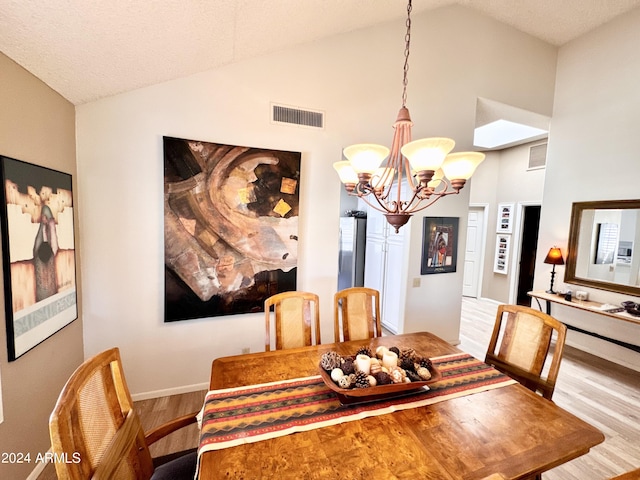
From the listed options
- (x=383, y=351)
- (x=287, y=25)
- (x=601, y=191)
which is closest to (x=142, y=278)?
(x=383, y=351)

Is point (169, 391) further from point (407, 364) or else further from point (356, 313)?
point (407, 364)

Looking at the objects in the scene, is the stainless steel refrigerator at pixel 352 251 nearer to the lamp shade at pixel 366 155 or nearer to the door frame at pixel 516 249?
the door frame at pixel 516 249

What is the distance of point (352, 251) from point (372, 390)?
11.8 ft

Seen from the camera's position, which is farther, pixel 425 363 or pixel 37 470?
pixel 37 470

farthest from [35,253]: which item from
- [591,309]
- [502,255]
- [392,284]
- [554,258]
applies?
[502,255]

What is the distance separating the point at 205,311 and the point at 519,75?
4767mm

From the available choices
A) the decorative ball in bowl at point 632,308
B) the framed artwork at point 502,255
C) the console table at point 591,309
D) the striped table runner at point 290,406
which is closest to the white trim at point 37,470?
the striped table runner at point 290,406

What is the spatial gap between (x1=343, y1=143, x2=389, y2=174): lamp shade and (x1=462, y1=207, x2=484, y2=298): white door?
531 cm

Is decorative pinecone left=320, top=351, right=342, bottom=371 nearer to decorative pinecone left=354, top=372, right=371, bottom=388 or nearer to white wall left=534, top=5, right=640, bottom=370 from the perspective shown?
decorative pinecone left=354, top=372, right=371, bottom=388

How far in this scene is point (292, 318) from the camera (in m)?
2.10

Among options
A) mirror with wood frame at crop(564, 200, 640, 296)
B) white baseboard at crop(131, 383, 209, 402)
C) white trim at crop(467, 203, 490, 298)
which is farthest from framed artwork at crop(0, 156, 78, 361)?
white trim at crop(467, 203, 490, 298)

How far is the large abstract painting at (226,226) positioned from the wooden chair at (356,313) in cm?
75

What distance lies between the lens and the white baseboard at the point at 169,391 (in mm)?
2502

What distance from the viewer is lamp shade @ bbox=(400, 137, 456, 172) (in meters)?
1.30
